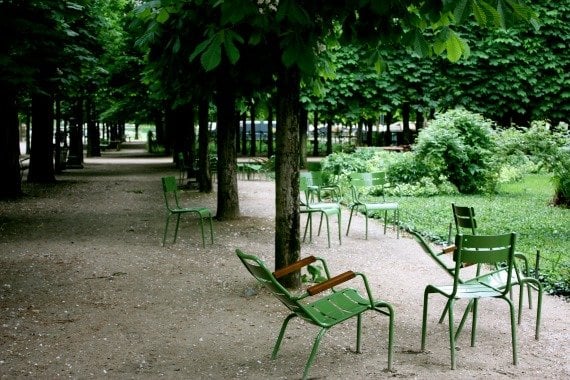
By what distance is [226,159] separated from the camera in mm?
14039

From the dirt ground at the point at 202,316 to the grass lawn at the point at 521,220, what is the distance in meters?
1.26

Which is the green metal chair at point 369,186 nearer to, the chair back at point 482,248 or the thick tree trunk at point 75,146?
the chair back at point 482,248

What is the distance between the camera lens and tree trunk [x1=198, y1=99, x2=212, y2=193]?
1903 cm

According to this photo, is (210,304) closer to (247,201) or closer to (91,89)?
(247,201)

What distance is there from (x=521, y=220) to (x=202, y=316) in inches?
380

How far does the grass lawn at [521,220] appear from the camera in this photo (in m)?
10.3

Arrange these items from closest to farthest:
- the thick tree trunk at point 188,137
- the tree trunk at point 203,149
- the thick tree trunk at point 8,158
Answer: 1. the thick tree trunk at point 8,158
2. the tree trunk at point 203,149
3. the thick tree trunk at point 188,137

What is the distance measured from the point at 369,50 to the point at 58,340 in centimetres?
402

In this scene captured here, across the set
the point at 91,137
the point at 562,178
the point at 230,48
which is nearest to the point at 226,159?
the point at 562,178

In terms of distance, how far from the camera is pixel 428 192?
798 inches

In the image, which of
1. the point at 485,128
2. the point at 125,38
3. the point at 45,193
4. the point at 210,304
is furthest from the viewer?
the point at 125,38

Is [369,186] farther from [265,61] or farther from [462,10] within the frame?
[462,10]

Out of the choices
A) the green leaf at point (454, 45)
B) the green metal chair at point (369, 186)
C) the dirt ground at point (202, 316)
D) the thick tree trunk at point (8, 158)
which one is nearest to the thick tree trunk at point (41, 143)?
the thick tree trunk at point (8, 158)

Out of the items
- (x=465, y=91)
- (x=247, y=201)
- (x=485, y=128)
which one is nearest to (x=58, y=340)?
(x=247, y=201)
